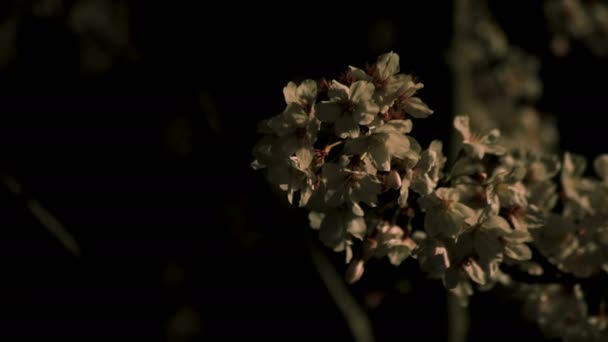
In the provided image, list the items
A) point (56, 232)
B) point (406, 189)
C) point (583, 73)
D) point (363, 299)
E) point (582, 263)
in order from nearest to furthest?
point (406, 189)
point (582, 263)
point (56, 232)
point (363, 299)
point (583, 73)

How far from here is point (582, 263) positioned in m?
1.91

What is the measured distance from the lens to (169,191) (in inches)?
140

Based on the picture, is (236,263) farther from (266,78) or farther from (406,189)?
(406,189)

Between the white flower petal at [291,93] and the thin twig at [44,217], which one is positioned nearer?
the white flower petal at [291,93]

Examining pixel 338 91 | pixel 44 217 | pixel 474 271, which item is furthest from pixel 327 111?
pixel 44 217

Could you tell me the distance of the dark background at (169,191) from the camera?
3.29 metres

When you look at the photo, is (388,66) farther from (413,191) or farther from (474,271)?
(474,271)

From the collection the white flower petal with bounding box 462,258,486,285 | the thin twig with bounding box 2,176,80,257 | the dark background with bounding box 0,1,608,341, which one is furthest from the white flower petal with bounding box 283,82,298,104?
the dark background with bounding box 0,1,608,341

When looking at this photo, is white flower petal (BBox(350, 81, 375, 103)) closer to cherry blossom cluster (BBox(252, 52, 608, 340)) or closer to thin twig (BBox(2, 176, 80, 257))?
cherry blossom cluster (BBox(252, 52, 608, 340))

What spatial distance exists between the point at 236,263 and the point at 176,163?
55 centimetres

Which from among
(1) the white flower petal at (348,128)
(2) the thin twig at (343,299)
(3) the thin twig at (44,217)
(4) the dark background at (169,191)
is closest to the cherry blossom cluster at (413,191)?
(1) the white flower petal at (348,128)

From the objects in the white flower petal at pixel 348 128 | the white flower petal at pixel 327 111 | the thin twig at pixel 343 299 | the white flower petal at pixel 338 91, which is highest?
the white flower petal at pixel 338 91

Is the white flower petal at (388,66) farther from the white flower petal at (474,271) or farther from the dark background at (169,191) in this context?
the dark background at (169,191)

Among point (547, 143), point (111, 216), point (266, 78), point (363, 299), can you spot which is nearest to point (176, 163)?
point (111, 216)
